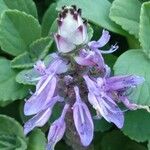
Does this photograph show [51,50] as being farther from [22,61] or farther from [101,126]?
[101,126]

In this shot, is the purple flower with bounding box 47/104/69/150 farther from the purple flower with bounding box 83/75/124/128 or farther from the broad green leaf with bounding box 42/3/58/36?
the broad green leaf with bounding box 42/3/58/36

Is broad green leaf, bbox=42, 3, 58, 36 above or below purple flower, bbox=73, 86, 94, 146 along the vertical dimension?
below

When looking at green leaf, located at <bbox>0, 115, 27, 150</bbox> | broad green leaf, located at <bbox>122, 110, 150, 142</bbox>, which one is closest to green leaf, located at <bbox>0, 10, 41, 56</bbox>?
green leaf, located at <bbox>0, 115, 27, 150</bbox>

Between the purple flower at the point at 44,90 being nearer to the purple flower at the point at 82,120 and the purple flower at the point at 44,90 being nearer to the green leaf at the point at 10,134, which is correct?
the purple flower at the point at 82,120

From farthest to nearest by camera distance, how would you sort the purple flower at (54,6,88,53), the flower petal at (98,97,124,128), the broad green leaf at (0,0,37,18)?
the broad green leaf at (0,0,37,18) → the flower petal at (98,97,124,128) → the purple flower at (54,6,88,53)

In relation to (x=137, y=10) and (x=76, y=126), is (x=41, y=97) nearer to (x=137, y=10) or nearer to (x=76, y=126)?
(x=76, y=126)

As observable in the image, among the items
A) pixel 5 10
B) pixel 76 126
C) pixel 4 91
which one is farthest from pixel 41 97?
pixel 5 10
